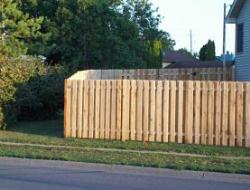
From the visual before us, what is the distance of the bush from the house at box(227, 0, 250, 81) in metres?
7.65

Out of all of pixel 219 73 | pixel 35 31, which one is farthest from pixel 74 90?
pixel 35 31

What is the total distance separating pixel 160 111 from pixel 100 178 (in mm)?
5389

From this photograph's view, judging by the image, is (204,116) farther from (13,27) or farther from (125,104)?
(13,27)

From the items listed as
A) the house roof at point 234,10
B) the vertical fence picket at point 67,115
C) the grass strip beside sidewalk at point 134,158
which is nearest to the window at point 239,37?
the house roof at point 234,10

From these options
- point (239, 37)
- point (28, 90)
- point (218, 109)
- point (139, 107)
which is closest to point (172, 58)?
point (239, 37)

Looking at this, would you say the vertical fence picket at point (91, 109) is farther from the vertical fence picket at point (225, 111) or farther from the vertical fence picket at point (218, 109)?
the vertical fence picket at point (225, 111)

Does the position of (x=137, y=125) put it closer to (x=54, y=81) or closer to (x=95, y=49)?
(x=54, y=81)

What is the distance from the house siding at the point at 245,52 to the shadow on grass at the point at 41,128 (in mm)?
8392

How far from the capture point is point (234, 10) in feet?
81.9

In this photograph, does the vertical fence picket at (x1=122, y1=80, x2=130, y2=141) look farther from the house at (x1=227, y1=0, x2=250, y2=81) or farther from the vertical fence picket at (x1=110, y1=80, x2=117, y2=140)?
the house at (x1=227, y1=0, x2=250, y2=81)

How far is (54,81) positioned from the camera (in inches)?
861

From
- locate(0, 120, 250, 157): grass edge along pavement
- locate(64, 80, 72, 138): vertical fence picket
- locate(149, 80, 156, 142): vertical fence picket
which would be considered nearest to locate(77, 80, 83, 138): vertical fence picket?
locate(64, 80, 72, 138): vertical fence picket

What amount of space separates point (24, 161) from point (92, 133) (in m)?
3.87

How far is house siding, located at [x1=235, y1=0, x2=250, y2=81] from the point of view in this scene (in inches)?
933
